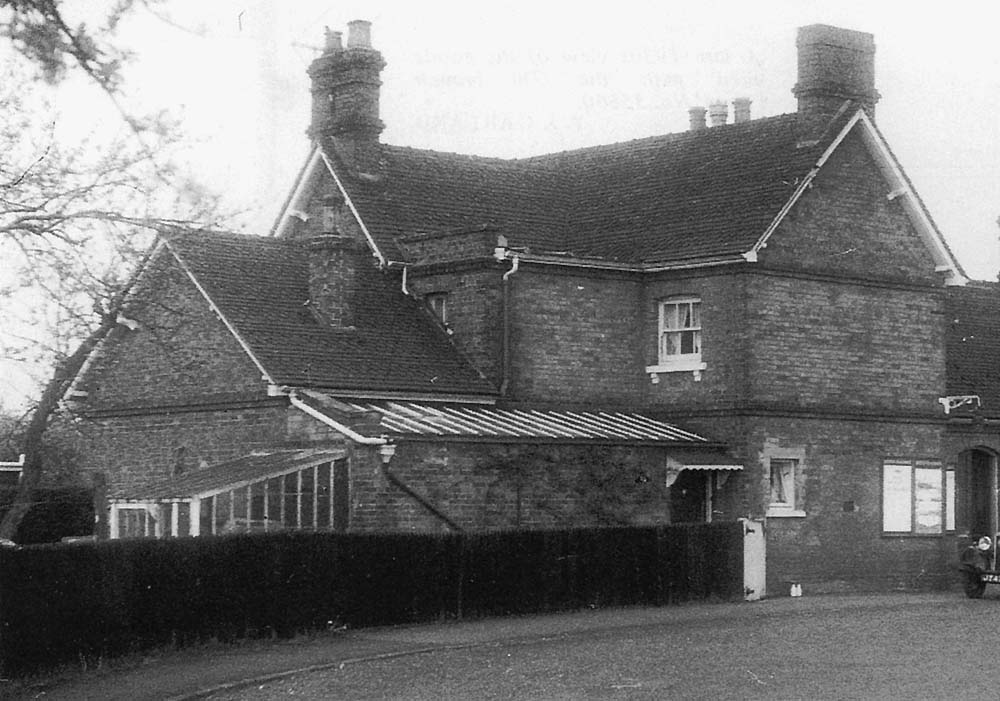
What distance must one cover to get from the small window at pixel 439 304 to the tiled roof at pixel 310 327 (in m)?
0.24

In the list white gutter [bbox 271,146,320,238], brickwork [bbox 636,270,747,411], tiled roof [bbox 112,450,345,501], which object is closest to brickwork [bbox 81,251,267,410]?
tiled roof [bbox 112,450,345,501]

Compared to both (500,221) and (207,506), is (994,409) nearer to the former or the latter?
(500,221)

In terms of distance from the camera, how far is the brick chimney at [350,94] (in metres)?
40.5

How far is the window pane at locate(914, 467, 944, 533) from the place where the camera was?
3800 cm

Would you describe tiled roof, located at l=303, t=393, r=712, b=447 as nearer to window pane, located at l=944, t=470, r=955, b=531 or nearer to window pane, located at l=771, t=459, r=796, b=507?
window pane, located at l=771, t=459, r=796, b=507

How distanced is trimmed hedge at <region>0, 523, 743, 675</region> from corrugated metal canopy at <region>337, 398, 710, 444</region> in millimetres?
2862

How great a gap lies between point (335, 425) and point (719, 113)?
18650mm

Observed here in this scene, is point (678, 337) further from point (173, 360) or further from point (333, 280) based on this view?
point (173, 360)

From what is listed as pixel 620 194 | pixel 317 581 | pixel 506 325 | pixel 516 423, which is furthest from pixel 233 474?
pixel 620 194

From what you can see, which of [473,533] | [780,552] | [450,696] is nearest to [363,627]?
[473,533]

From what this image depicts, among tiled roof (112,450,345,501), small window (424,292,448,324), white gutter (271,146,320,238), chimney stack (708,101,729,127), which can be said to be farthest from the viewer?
chimney stack (708,101,729,127)

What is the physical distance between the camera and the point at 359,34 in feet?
135

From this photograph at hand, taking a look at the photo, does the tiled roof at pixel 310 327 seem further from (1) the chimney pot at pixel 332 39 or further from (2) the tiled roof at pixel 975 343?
(2) the tiled roof at pixel 975 343

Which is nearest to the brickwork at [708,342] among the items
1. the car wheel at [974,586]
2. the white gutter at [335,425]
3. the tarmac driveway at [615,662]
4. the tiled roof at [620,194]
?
the tiled roof at [620,194]
